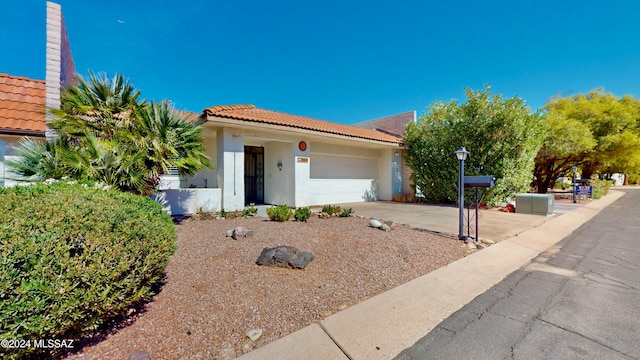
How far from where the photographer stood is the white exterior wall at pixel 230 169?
8.91 m

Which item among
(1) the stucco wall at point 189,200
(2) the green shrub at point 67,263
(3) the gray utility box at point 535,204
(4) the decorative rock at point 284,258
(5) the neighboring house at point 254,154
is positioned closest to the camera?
(2) the green shrub at point 67,263

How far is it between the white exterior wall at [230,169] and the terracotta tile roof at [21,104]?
4330 mm

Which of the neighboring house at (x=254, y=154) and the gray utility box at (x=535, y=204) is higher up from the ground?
the neighboring house at (x=254, y=154)

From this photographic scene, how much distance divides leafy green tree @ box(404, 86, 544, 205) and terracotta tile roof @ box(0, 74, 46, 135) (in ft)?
46.2

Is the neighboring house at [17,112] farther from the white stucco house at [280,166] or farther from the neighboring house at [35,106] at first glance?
the white stucco house at [280,166]

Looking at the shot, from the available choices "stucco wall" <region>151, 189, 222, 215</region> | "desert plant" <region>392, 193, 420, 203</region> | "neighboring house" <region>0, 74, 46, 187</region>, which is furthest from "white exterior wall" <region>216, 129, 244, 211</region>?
"desert plant" <region>392, 193, 420, 203</region>

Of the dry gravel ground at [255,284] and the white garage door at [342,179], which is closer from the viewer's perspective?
the dry gravel ground at [255,284]

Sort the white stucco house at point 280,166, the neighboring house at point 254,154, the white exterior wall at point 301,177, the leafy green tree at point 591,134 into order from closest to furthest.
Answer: the neighboring house at point 254,154, the white stucco house at point 280,166, the white exterior wall at point 301,177, the leafy green tree at point 591,134

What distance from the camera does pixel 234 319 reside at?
281 cm

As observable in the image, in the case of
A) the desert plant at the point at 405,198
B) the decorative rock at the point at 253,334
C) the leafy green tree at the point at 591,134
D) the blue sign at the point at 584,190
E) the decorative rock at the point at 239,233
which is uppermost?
the leafy green tree at the point at 591,134

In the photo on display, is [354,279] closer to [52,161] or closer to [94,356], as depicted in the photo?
[94,356]

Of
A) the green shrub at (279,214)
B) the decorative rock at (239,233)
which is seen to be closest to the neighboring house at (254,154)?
the green shrub at (279,214)

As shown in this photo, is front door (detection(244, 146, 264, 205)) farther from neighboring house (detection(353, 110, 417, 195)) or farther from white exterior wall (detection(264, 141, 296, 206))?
neighboring house (detection(353, 110, 417, 195))

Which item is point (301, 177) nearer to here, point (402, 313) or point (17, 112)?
point (402, 313)
